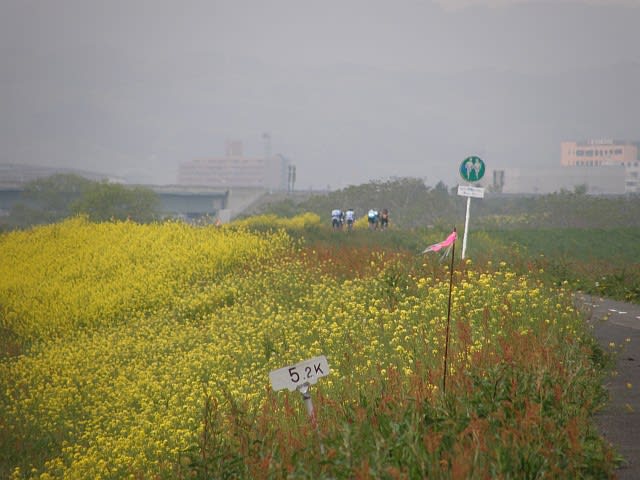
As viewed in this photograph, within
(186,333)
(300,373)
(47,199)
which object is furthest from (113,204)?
(300,373)

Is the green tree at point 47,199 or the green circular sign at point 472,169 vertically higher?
the green circular sign at point 472,169

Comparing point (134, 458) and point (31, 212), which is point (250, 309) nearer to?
point (134, 458)

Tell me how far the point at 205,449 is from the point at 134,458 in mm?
4829

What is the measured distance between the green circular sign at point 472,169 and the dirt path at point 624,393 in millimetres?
8407

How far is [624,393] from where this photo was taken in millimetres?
11852

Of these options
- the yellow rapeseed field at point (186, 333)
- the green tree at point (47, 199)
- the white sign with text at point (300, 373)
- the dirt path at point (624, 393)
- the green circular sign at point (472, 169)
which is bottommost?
the green tree at point (47, 199)

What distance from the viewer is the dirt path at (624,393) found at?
9422 millimetres

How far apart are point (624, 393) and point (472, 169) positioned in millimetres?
15816

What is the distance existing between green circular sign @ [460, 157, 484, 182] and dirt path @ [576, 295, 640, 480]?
8.41 m

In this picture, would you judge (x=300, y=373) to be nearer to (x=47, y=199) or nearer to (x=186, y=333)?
(x=186, y=333)

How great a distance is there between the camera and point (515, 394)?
9594 mm

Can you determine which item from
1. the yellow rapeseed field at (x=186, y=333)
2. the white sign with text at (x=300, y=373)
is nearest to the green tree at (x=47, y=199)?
the yellow rapeseed field at (x=186, y=333)

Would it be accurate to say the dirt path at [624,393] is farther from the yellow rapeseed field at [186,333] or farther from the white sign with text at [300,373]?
the white sign with text at [300,373]

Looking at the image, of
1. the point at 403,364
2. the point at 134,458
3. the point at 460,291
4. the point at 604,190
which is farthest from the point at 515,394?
the point at 604,190
